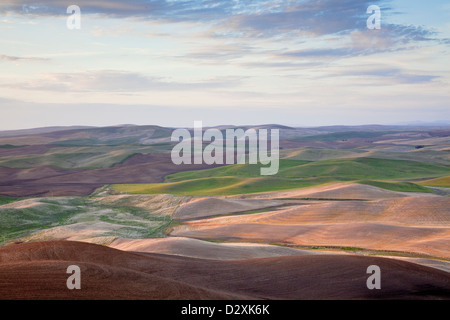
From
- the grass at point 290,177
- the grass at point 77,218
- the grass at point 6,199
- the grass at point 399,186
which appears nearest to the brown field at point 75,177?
the grass at point 6,199

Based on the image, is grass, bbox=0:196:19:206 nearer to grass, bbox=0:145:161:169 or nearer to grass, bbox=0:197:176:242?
grass, bbox=0:197:176:242

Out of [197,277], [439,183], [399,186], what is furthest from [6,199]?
[439,183]

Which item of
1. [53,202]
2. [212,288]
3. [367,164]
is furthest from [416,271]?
[367,164]

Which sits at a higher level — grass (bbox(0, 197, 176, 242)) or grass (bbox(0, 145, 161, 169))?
grass (bbox(0, 145, 161, 169))

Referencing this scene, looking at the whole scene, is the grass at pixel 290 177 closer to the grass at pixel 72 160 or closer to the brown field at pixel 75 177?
the brown field at pixel 75 177

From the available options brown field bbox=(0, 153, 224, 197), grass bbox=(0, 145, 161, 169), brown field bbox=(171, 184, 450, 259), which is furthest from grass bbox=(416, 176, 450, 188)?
grass bbox=(0, 145, 161, 169)
